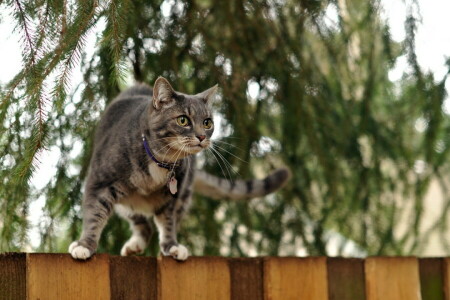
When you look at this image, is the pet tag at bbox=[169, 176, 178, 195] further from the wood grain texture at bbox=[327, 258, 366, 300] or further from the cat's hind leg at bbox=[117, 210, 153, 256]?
the wood grain texture at bbox=[327, 258, 366, 300]

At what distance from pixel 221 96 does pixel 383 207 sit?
0.68 meters

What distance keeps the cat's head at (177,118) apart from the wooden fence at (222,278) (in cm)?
33

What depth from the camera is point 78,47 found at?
1.38 meters

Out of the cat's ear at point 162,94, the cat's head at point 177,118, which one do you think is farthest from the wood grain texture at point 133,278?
the cat's ear at point 162,94

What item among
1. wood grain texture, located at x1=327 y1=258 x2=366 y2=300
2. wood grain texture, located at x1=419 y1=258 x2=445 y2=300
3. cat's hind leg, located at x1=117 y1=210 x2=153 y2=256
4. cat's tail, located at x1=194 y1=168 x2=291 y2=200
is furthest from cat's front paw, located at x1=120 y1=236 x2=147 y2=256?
wood grain texture, located at x1=419 y1=258 x2=445 y2=300

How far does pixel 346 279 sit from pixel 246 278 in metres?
0.31

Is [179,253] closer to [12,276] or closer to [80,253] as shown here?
[80,253]

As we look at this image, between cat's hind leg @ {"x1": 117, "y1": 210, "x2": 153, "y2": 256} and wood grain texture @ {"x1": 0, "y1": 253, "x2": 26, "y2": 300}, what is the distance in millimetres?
688

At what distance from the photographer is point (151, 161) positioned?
1882 millimetres

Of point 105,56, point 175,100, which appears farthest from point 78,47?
point 105,56

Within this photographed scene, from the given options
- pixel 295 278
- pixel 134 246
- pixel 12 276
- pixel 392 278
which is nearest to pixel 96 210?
pixel 134 246

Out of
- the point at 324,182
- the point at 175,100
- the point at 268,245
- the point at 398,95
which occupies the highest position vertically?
the point at 398,95

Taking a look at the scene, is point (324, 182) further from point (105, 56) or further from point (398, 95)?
point (105, 56)

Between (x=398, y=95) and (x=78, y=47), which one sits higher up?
(x=398, y=95)
